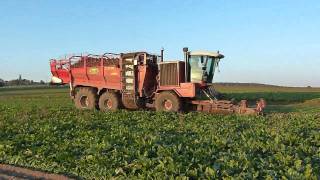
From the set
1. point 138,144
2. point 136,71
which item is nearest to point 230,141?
point 138,144

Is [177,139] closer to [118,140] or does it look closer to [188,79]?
[118,140]

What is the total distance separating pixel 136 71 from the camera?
22375mm

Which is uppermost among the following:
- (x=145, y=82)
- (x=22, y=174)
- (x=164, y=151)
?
(x=145, y=82)

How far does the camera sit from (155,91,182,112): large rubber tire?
69.1 feet

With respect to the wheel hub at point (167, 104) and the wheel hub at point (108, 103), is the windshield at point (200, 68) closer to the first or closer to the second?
the wheel hub at point (167, 104)

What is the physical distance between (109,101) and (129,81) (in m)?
1.59

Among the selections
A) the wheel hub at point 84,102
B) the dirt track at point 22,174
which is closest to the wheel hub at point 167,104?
the wheel hub at point 84,102

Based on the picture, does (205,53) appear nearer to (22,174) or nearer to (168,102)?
(168,102)

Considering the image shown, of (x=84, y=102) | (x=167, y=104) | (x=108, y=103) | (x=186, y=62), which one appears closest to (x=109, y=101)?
(x=108, y=103)

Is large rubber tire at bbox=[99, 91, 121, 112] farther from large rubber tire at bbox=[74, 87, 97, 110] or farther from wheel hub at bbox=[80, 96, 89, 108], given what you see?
wheel hub at bbox=[80, 96, 89, 108]

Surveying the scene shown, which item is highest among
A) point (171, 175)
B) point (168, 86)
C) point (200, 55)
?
point (200, 55)

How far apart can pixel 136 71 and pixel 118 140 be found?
1060 centimetres

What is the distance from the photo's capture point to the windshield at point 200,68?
2142 cm

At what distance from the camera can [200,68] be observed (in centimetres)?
2153
